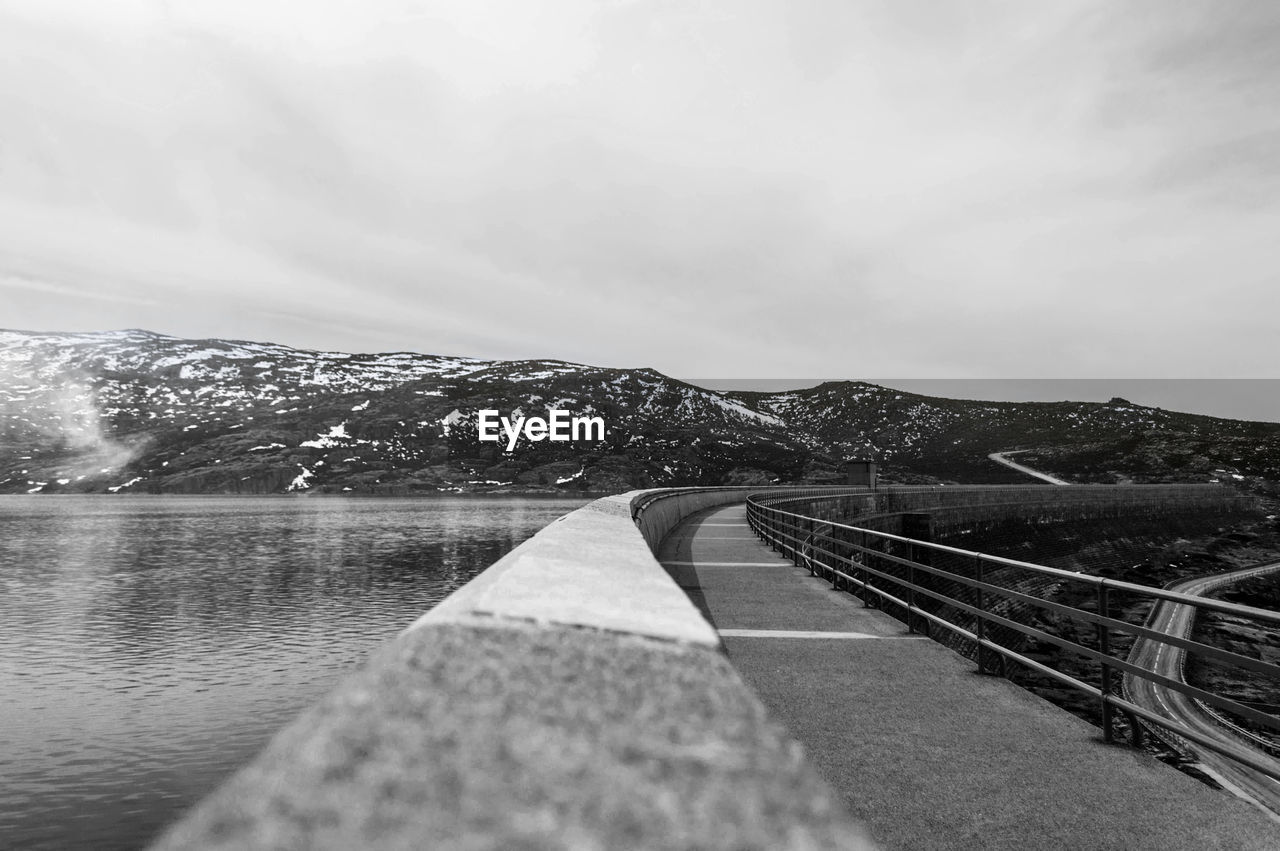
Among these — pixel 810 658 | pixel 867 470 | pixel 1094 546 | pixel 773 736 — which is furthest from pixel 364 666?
pixel 1094 546

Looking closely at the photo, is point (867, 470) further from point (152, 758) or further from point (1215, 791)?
point (1215, 791)

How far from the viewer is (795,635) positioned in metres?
9.23

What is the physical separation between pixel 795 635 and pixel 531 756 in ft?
27.6

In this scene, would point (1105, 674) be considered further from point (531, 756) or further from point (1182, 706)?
point (1182, 706)

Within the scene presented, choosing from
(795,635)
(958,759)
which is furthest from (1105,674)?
(795,635)

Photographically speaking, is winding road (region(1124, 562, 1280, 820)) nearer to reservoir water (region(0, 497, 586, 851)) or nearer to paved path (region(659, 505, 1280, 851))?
paved path (region(659, 505, 1280, 851))

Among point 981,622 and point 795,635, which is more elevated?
point 981,622

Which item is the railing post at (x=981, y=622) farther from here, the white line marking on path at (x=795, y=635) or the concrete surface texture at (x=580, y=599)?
the concrete surface texture at (x=580, y=599)

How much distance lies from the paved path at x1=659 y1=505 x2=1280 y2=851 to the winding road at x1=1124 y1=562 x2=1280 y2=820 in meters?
0.62

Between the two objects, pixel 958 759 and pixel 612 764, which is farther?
pixel 958 759

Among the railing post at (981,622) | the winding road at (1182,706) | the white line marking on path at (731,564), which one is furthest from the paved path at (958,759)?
the white line marking on path at (731,564)

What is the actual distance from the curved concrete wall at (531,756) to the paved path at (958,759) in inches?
119

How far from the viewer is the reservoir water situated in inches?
654

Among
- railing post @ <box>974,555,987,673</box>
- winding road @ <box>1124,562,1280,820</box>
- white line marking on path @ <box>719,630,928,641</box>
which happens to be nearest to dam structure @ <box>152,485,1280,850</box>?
winding road @ <box>1124,562,1280,820</box>
